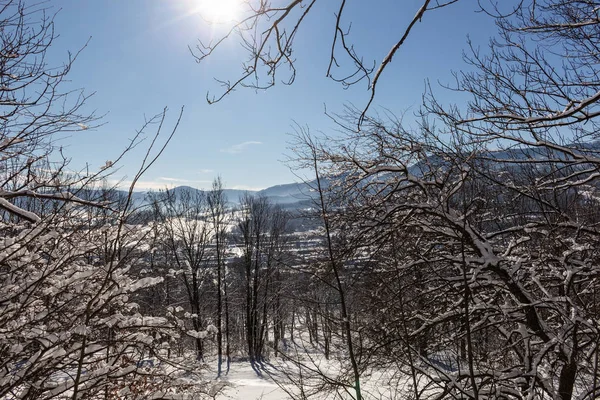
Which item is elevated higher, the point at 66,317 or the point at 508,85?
the point at 508,85

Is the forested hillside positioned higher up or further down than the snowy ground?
higher up

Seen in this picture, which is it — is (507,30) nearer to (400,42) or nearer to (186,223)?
(400,42)

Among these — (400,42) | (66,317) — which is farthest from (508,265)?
(66,317)

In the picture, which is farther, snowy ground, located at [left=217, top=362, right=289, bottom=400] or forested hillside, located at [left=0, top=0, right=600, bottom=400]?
snowy ground, located at [left=217, top=362, right=289, bottom=400]

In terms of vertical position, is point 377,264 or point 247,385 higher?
point 377,264

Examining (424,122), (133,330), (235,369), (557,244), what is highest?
(424,122)

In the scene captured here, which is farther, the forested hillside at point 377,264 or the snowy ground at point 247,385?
the snowy ground at point 247,385

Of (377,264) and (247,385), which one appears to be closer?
(377,264)

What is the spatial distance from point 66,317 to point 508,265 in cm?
596

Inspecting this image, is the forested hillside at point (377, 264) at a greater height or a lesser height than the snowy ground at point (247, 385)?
greater

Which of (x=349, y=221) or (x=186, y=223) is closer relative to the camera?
(x=349, y=221)

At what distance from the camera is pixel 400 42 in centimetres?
174

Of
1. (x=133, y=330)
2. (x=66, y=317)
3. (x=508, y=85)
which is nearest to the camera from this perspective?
(x=66, y=317)

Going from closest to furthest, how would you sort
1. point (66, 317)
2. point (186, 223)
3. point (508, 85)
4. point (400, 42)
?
point (400, 42), point (66, 317), point (508, 85), point (186, 223)
